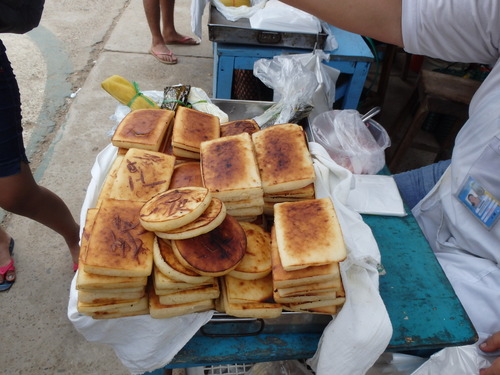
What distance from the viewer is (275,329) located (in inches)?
51.8

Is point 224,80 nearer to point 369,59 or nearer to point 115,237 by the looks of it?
point 369,59

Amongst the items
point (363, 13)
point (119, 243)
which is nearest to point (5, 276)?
point (119, 243)

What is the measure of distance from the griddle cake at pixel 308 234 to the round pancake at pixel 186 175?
0.33 meters

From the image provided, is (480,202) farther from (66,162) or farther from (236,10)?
(66,162)

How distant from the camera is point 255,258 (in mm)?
1205

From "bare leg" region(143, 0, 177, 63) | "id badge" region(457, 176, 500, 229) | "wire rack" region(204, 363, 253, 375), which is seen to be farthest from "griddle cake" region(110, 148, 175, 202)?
"bare leg" region(143, 0, 177, 63)

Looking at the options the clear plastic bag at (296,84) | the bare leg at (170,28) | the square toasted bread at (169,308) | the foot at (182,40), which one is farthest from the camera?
the foot at (182,40)

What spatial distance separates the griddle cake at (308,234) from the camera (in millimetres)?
1104

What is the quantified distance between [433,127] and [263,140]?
10.4 ft

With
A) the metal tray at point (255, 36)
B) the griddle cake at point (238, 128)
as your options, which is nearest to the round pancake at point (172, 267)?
Answer: the griddle cake at point (238, 128)

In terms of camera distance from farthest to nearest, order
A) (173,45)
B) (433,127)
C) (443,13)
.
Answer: (173,45)
(433,127)
(443,13)

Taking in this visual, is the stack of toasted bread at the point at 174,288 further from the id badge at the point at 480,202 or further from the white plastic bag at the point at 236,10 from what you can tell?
the white plastic bag at the point at 236,10

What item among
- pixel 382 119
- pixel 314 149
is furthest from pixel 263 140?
pixel 382 119

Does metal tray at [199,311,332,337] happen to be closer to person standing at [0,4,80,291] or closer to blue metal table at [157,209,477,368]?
blue metal table at [157,209,477,368]
